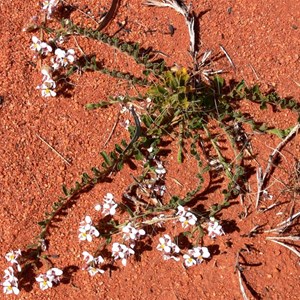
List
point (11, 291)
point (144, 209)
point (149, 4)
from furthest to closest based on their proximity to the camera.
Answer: point (149, 4) → point (144, 209) → point (11, 291)

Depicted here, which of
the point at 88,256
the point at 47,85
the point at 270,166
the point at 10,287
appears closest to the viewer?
the point at 10,287

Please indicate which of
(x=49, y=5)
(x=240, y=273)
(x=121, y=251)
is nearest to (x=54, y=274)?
(x=121, y=251)

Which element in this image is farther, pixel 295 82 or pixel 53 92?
pixel 295 82

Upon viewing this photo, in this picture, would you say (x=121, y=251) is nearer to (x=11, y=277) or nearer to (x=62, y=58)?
(x=11, y=277)

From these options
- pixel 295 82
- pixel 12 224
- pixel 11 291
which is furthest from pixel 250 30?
pixel 11 291

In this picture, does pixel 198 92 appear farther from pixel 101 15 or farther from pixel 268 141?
pixel 101 15

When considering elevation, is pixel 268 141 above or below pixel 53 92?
above

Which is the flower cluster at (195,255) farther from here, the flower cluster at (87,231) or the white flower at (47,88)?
the white flower at (47,88)

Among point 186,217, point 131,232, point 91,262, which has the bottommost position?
point 91,262

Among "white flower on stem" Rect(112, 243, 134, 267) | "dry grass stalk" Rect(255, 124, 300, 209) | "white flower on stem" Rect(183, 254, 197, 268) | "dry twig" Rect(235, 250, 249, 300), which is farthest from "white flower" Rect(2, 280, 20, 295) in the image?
"dry grass stalk" Rect(255, 124, 300, 209)
